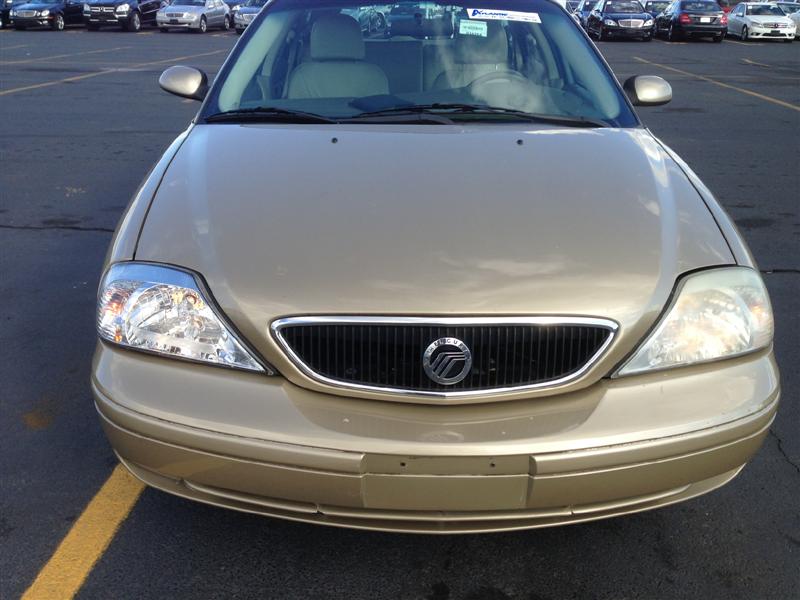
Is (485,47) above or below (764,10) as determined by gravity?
above

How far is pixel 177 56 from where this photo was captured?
19.9 metres

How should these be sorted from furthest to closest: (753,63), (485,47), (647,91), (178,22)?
1. (178,22)
2. (753,63)
3. (647,91)
4. (485,47)

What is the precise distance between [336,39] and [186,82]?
2.76ft

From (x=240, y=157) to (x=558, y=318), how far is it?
4.40 feet

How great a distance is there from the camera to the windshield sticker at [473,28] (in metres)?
3.91

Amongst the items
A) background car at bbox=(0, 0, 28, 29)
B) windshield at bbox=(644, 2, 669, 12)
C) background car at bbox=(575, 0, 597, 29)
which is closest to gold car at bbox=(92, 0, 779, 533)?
background car at bbox=(0, 0, 28, 29)

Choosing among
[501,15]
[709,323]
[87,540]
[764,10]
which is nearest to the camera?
[709,323]

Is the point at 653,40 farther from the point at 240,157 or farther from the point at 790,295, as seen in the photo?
the point at 240,157

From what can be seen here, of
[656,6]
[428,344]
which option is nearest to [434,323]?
[428,344]

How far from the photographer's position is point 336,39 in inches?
153

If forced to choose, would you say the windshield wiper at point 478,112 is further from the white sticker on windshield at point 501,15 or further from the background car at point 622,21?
the background car at point 622,21

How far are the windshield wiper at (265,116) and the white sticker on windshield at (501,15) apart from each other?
103 cm

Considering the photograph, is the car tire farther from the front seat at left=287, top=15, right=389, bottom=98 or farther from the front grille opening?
the front grille opening

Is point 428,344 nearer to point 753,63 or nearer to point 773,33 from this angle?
point 753,63
